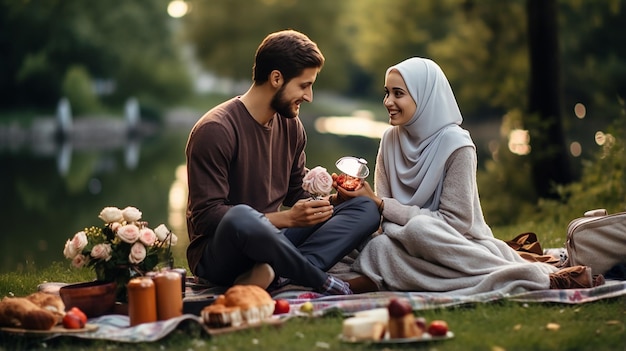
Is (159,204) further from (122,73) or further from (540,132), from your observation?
(122,73)

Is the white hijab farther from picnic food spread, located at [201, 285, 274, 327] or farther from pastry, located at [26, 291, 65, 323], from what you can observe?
pastry, located at [26, 291, 65, 323]

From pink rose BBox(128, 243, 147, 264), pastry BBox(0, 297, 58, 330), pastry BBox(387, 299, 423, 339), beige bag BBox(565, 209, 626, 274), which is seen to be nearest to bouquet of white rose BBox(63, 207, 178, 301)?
pink rose BBox(128, 243, 147, 264)

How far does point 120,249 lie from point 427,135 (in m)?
1.89

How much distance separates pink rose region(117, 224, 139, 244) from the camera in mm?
4965

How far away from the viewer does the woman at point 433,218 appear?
5.21 metres

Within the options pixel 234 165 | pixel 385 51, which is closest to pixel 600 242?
pixel 234 165

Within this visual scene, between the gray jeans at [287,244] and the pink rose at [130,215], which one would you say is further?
the pink rose at [130,215]

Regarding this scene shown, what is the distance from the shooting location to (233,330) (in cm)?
439

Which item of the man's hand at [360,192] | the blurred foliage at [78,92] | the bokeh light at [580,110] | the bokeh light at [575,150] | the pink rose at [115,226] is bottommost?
the bokeh light at [575,150]

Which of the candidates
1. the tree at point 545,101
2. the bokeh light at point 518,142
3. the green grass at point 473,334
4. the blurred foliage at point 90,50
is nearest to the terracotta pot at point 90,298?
the green grass at point 473,334

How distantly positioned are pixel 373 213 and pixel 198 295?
1.09 metres

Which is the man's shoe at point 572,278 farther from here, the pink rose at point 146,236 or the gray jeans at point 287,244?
the pink rose at point 146,236

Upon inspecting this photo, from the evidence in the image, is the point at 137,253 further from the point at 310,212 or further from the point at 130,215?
the point at 310,212

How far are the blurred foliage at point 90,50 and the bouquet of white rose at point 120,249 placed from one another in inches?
941
